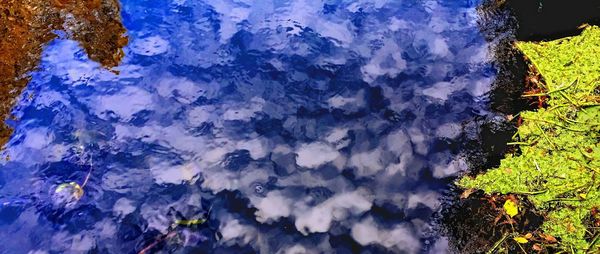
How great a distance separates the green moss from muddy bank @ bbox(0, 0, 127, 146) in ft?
12.1

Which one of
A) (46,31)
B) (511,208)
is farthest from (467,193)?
(46,31)

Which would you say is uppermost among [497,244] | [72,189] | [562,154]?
[562,154]

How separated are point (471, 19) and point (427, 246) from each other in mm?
2621

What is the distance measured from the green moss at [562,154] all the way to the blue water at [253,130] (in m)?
0.40

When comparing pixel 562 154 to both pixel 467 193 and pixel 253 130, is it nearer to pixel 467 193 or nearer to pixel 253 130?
pixel 467 193

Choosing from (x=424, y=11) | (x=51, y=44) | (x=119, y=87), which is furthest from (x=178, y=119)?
(x=424, y=11)

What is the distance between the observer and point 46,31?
431cm

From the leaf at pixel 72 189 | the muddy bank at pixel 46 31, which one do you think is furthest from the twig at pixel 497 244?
the muddy bank at pixel 46 31

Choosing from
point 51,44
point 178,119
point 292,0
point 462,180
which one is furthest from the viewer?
point 292,0

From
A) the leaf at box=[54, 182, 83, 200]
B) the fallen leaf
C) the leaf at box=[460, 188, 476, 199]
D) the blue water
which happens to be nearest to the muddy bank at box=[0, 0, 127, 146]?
the blue water

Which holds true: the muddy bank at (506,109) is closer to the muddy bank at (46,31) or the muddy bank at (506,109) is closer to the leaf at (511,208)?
the leaf at (511,208)

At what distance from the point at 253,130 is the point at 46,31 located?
2.62 m

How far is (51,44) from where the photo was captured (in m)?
4.20

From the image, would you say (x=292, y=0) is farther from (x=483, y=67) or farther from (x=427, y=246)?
(x=427, y=246)
